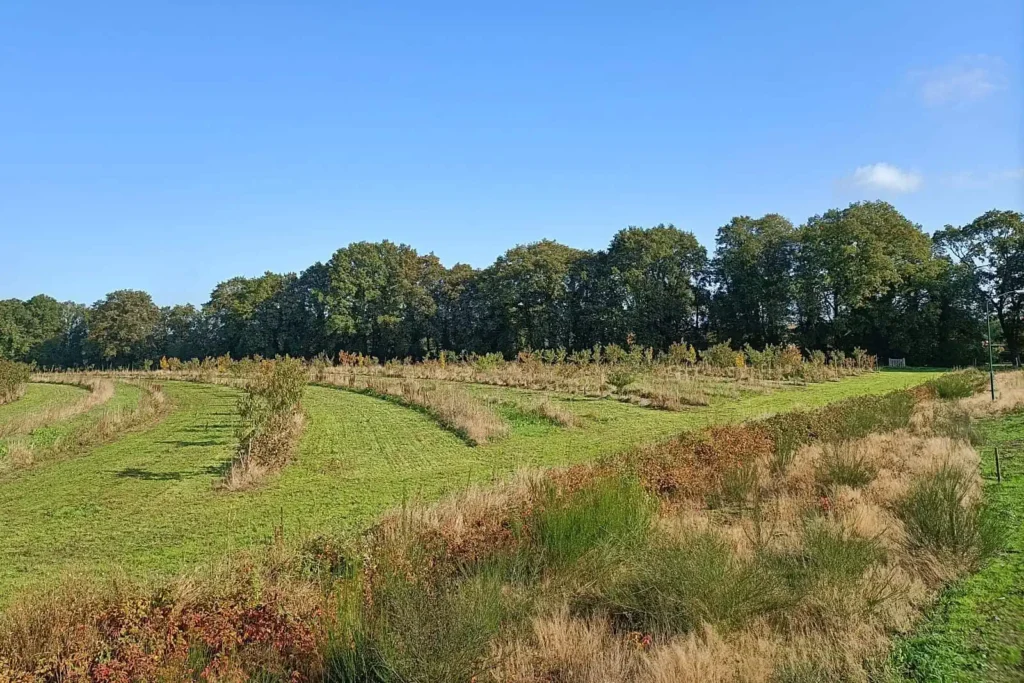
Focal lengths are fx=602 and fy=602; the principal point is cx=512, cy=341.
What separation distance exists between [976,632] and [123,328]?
227ft

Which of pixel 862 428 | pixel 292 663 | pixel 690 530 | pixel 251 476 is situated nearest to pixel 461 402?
pixel 251 476

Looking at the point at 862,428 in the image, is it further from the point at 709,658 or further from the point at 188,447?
the point at 188,447

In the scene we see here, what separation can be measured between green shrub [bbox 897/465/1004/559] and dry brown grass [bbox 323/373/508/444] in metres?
7.50

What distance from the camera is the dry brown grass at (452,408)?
1237 centimetres

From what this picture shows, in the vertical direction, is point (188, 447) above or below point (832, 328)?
below

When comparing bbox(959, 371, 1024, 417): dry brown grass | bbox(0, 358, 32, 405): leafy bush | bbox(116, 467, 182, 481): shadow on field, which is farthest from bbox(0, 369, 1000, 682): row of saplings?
bbox(0, 358, 32, 405): leafy bush

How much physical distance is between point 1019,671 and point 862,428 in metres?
8.20

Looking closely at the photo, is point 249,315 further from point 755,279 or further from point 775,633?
point 775,633

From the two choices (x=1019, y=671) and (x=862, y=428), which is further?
(x=862, y=428)

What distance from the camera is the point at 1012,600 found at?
409cm

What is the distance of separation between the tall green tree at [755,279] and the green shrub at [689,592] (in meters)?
41.2

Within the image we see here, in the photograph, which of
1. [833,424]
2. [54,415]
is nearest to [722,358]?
[833,424]

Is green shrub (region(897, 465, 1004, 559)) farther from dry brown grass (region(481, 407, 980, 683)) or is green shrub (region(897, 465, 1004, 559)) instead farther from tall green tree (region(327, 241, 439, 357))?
tall green tree (region(327, 241, 439, 357))

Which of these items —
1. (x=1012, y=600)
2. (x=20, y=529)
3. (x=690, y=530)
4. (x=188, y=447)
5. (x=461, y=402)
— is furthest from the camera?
(x=461, y=402)
